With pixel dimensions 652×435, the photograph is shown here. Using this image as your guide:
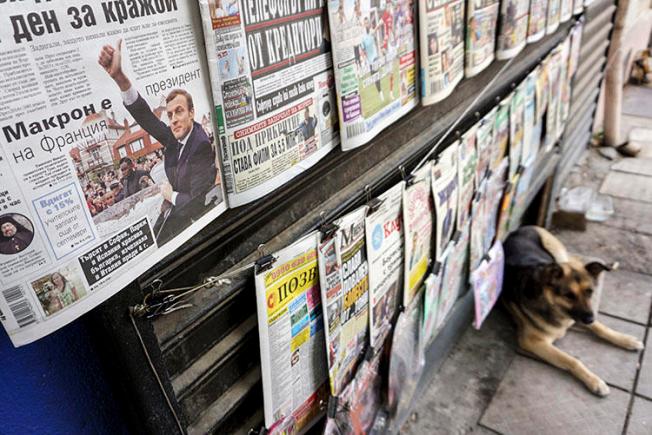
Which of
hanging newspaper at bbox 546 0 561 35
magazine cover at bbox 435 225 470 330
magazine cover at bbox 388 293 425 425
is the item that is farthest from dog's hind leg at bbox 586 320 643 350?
hanging newspaper at bbox 546 0 561 35

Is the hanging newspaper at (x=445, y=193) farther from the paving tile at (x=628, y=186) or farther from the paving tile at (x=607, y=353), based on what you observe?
the paving tile at (x=628, y=186)

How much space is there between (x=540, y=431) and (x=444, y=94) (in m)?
1.63

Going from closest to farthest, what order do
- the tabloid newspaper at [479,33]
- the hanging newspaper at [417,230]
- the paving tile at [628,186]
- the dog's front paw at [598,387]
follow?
the hanging newspaper at [417,230], the tabloid newspaper at [479,33], the dog's front paw at [598,387], the paving tile at [628,186]

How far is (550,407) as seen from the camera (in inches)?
93.0

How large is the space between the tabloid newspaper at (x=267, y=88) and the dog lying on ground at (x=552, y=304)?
1.98 metres

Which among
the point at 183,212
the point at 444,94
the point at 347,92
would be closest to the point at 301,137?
the point at 347,92

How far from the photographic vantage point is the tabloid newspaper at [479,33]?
1.66 metres

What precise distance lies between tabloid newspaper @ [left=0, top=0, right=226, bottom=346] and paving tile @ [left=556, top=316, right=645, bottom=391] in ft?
8.22

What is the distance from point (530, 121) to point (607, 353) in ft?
4.26

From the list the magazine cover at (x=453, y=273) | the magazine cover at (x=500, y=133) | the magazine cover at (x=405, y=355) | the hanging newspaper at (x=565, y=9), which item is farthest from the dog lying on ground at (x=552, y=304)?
the hanging newspaper at (x=565, y=9)

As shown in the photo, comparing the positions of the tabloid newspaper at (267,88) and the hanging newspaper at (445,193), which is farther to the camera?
the hanging newspaper at (445,193)

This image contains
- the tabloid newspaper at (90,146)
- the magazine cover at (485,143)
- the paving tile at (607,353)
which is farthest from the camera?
the paving tile at (607,353)

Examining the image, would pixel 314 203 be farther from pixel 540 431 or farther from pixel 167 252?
pixel 540 431

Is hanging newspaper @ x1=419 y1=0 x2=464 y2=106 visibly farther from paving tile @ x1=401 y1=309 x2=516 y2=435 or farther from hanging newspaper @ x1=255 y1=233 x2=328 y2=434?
paving tile @ x1=401 y1=309 x2=516 y2=435
